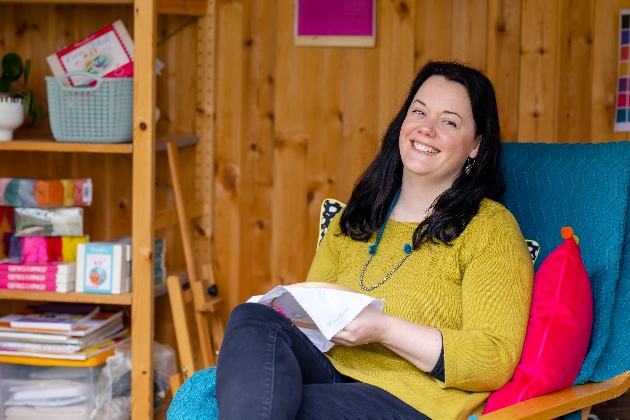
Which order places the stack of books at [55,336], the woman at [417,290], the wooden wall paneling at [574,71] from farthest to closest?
the wooden wall paneling at [574,71]
the stack of books at [55,336]
the woman at [417,290]

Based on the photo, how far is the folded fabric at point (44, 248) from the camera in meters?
2.56

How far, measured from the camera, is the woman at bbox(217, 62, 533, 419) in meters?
1.54

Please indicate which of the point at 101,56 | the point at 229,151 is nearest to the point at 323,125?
the point at 229,151

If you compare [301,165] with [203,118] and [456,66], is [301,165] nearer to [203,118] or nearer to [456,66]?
[203,118]

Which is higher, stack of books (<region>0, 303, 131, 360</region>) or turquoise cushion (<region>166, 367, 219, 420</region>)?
turquoise cushion (<region>166, 367, 219, 420</region>)

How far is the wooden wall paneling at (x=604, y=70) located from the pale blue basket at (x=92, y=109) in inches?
53.0

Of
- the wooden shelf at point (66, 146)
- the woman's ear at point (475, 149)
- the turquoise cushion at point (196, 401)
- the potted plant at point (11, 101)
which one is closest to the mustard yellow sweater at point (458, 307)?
the woman's ear at point (475, 149)

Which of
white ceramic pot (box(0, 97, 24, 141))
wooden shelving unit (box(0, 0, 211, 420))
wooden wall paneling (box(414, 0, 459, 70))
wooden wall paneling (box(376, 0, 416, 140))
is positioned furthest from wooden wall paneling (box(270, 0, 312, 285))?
white ceramic pot (box(0, 97, 24, 141))

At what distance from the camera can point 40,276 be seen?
251 centimetres

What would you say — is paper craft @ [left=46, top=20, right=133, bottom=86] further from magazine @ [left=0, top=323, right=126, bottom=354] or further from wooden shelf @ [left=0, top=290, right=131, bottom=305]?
magazine @ [left=0, top=323, right=126, bottom=354]

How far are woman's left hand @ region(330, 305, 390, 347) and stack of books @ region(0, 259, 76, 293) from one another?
114 centimetres

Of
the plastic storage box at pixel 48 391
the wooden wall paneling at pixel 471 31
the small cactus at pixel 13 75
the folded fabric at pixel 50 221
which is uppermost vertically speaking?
the wooden wall paneling at pixel 471 31

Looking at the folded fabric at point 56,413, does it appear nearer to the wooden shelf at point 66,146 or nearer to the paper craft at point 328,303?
the wooden shelf at point 66,146

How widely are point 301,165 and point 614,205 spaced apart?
1150mm
